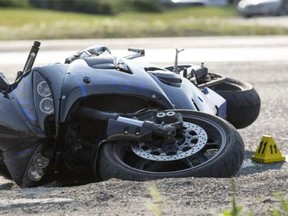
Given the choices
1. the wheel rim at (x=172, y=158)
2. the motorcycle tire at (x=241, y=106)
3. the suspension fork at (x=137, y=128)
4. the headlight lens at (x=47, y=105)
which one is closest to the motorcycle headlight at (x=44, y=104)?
the headlight lens at (x=47, y=105)

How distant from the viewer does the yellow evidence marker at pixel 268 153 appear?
25.8 feet

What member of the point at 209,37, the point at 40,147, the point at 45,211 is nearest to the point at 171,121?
the point at 40,147

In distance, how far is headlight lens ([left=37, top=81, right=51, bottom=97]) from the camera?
6.64 meters

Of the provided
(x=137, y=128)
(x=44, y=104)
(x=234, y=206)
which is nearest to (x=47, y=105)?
(x=44, y=104)

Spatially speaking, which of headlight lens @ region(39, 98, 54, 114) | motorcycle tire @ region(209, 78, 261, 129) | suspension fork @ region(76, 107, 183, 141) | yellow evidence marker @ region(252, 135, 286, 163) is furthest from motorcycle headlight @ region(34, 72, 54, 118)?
motorcycle tire @ region(209, 78, 261, 129)

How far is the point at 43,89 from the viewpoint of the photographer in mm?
6684

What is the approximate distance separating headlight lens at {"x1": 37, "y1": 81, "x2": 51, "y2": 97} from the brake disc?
2.62ft

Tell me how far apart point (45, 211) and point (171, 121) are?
150 cm

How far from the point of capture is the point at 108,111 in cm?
676

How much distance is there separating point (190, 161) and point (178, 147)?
0.15 metres

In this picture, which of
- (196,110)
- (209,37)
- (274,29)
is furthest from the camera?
(274,29)

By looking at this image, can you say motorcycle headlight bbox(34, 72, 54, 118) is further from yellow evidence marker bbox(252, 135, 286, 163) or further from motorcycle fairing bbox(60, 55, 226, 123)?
yellow evidence marker bbox(252, 135, 286, 163)

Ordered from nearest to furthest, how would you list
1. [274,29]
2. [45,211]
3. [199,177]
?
[45,211] → [199,177] → [274,29]

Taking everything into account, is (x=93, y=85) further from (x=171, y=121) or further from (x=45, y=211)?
(x=45, y=211)
